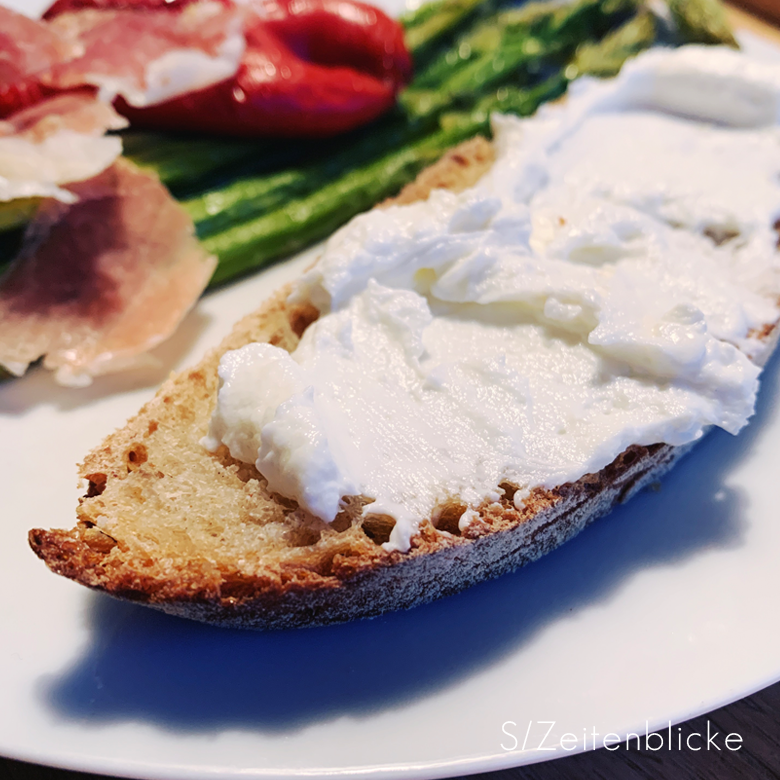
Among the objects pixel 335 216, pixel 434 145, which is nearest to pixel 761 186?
pixel 434 145

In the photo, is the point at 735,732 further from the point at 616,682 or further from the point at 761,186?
the point at 761,186

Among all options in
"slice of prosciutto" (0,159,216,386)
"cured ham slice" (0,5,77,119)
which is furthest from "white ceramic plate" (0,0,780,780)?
"cured ham slice" (0,5,77,119)

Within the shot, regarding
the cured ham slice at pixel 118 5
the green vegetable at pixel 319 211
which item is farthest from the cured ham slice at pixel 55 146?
the cured ham slice at pixel 118 5

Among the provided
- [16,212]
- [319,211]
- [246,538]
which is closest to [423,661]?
[246,538]

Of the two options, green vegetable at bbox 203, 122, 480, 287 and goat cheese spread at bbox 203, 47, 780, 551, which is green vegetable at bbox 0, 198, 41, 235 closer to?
green vegetable at bbox 203, 122, 480, 287

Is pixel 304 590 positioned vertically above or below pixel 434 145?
below

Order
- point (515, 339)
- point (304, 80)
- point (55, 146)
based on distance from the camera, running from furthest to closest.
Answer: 1. point (304, 80)
2. point (55, 146)
3. point (515, 339)

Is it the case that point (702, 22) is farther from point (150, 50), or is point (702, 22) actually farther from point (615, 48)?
point (150, 50)
